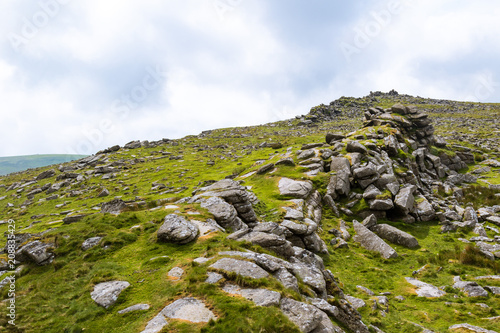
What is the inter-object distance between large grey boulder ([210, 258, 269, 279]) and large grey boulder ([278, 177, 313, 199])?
22.2 metres

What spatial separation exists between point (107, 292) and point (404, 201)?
115 feet

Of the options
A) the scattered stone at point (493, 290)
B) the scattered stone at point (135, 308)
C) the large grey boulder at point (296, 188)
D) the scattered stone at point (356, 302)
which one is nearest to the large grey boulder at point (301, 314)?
the scattered stone at point (135, 308)

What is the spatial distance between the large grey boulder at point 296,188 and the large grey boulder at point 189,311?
25328 millimetres

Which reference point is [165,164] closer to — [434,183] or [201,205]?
[201,205]

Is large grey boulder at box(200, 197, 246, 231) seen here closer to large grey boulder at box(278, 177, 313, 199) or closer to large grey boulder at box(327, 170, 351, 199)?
large grey boulder at box(278, 177, 313, 199)

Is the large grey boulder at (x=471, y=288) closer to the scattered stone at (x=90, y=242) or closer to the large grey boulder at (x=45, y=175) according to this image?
the scattered stone at (x=90, y=242)

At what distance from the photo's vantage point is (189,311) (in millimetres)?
10391

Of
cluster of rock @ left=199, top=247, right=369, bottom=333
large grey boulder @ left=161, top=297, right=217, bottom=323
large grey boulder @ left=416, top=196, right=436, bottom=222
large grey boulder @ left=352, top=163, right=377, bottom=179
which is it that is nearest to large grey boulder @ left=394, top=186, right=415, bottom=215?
large grey boulder @ left=416, top=196, right=436, bottom=222

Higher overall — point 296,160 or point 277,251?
point 296,160

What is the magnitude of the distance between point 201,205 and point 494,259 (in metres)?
28.8

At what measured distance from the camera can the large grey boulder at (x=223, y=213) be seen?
904 inches

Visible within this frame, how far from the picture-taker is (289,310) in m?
10.3

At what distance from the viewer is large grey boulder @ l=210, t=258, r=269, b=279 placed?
40.9 ft

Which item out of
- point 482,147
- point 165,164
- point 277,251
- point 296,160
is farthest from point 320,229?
point 482,147
